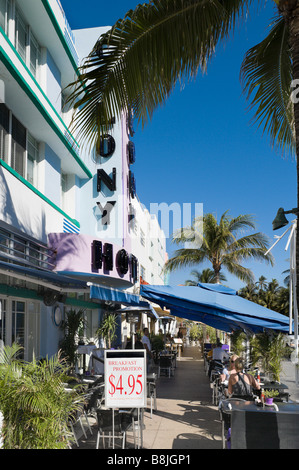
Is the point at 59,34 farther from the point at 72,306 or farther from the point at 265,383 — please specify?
the point at 265,383

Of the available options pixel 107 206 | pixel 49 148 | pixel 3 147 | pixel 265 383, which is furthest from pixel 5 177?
pixel 107 206

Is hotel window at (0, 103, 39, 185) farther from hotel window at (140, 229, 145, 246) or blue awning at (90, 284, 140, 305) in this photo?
hotel window at (140, 229, 145, 246)

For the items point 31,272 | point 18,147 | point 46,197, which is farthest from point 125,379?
point 46,197

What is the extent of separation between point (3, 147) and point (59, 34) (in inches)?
184

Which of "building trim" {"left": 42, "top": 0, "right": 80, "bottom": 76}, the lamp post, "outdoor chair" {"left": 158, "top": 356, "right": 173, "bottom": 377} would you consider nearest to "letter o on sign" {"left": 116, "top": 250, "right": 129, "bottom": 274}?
"outdoor chair" {"left": 158, "top": 356, "right": 173, "bottom": 377}

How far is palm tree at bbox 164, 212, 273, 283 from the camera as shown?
101 ft

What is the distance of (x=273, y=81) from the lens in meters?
7.44

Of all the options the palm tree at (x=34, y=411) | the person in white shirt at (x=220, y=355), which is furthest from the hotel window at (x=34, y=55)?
the palm tree at (x=34, y=411)

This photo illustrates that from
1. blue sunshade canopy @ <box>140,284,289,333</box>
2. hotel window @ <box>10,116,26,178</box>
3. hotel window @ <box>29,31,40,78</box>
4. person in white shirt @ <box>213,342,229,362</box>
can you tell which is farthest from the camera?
person in white shirt @ <box>213,342,229,362</box>

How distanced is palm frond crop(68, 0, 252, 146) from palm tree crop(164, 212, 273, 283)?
24.5 m

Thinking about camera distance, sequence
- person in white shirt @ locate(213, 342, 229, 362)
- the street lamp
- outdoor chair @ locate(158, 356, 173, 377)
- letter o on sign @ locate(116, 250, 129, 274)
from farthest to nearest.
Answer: outdoor chair @ locate(158, 356, 173, 377), letter o on sign @ locate(116, 250, 129, 274), person in white shirt @ locate(213, 342, 229, 362), the street lamp

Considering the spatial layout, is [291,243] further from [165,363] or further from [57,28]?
[165,363]

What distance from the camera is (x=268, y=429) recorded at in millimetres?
5227

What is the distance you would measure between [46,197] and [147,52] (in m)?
9.19
